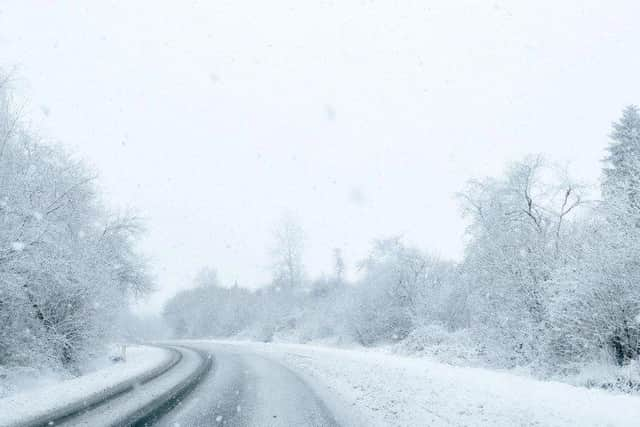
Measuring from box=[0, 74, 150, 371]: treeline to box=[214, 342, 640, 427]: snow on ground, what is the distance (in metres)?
8.15

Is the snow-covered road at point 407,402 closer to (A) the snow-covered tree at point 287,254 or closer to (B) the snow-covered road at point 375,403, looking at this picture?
(B) the snow-covered road at point 375,403

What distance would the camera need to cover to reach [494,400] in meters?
7.19

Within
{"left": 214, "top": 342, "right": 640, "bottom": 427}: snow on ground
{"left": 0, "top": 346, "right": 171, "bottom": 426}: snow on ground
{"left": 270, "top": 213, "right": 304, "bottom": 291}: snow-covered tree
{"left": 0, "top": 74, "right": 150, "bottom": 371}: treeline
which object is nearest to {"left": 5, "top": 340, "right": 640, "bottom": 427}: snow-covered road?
{"left": 214, "top": 342, "right": 640, "bottom": 427}: snow on ground

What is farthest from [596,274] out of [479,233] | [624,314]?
[479,233]

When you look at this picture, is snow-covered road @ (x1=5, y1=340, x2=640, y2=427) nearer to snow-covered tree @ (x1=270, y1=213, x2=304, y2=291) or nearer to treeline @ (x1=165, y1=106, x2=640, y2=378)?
treeline @ (x1=165, y1=106, x2=640, y2=378)

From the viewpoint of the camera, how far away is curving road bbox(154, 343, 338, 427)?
7484 millimetres

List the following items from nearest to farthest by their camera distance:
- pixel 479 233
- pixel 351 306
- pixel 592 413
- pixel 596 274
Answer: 1. pixel 592 413
2. pixel 596 274
3. pixel 479 233
4. pixel 351 306

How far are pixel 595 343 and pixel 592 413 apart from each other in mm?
6587

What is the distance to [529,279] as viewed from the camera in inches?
618

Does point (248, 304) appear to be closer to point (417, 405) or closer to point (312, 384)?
point (312, 384)

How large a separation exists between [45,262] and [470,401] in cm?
1084

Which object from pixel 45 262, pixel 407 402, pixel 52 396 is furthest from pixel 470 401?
pixel 45 262

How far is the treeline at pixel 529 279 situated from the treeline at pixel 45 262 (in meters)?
13.8

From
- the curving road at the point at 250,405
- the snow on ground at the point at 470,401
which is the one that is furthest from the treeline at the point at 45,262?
the snow on ground at the point at 470,401
